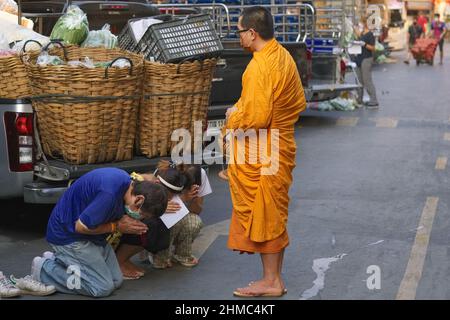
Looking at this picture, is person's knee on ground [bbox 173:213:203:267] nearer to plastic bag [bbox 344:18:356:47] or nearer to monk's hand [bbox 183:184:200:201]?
monk's hand [bbox 183:184:200:201]

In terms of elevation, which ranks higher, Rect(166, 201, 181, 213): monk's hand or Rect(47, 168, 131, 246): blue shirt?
Rect(47, 168, 131, 246): blue shirt

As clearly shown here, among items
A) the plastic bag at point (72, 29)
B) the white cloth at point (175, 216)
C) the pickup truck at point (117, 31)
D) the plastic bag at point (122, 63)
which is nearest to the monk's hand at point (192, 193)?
the white cloth at point (175, 216)

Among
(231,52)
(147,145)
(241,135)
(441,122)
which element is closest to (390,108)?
(441,122)

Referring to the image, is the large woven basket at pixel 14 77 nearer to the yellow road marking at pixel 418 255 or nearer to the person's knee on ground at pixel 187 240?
the person's knee on ground at pixel 187 240

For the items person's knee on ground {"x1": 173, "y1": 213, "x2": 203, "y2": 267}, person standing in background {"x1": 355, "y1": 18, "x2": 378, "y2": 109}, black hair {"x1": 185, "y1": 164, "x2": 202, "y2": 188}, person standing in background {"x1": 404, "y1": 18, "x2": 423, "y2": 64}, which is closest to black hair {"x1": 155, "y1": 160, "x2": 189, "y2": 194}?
black hair {"x1": 185, "y1": 164, "x2": 202, "y2": 188}

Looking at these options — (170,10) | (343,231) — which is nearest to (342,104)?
(170,10)

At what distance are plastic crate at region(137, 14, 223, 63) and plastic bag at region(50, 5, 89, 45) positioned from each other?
1.95ft

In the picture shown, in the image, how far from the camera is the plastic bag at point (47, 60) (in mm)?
7043

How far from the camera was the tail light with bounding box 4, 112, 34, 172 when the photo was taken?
23.6 ft

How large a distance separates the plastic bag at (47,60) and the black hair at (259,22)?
5.76ft

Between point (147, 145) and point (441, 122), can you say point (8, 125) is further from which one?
point (441, 122)

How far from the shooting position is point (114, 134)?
7270mm

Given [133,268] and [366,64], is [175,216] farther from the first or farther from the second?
[366,64]

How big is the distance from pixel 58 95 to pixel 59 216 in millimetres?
1196
